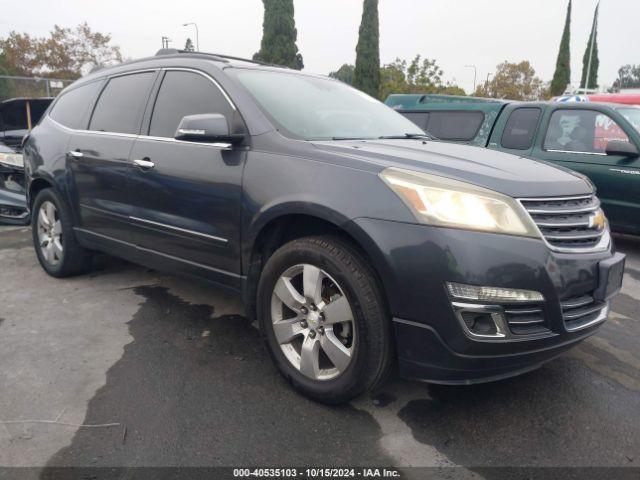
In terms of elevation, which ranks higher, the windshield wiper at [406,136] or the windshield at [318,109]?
the windshield at [318,109]

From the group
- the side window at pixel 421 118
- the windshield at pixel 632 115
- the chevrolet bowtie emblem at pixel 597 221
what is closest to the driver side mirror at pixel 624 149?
the windshield at pixel 632 115

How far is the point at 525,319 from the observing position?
2.09 m

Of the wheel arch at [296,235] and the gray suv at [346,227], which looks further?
the wheel arch at [296,235]

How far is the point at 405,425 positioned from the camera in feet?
7.71

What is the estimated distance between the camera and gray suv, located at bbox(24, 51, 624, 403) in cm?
208

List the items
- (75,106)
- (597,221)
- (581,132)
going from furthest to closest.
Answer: (581,132)
(75,106)
(597,221)

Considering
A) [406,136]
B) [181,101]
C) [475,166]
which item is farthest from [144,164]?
[475,166]

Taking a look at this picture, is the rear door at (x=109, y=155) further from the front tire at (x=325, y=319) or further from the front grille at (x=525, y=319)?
the front grille at (x=525, y=319)

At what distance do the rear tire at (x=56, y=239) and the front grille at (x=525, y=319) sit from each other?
3453 millimetres

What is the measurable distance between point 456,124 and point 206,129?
483cm

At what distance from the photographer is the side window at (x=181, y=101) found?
306 centimetres

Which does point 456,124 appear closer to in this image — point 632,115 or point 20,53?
point 632,115

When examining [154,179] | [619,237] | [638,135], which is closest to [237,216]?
[154,179]

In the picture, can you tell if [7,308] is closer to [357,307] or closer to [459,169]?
[357,307]
